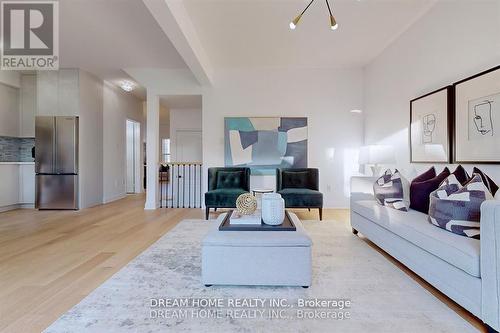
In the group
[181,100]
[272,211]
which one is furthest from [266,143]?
[272,211]

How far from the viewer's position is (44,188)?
5.34 metres

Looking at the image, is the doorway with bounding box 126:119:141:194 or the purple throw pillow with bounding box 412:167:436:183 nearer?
the purple throw pillow with bounding box 412:167:436:183

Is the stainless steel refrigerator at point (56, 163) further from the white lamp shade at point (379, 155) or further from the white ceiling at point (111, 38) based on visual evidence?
the white lamp shade at point (379, 155)

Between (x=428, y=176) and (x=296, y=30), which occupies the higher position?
(x=296, y=30)

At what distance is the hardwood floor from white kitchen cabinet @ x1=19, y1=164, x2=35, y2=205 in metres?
0.42

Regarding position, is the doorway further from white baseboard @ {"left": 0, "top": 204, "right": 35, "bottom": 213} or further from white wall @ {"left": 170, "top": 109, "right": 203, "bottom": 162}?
white baseboard @ {"left": 0, "top": 204, "right": 35, "bottom": 213}

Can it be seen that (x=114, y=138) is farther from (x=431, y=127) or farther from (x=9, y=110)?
(x=431, y=127)

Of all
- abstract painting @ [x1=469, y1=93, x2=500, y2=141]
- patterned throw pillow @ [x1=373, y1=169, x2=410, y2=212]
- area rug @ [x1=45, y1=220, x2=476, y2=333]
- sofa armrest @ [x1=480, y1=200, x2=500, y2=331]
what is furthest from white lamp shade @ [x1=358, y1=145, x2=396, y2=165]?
sofa armrest @ [x1=480, y1=200, x2=500, y2=331]

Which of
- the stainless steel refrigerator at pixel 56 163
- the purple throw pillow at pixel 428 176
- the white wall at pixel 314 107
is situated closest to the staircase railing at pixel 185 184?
the white wall at pixel 314 107

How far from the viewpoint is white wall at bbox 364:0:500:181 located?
262 cm

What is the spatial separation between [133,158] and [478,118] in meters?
8.03

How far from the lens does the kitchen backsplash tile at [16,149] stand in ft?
17.8

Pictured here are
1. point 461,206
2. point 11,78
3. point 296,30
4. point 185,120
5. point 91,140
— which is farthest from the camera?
point 185,120

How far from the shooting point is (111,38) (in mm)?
4102
